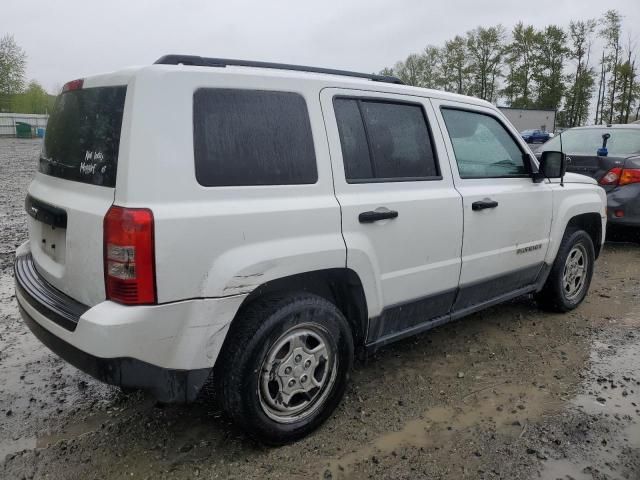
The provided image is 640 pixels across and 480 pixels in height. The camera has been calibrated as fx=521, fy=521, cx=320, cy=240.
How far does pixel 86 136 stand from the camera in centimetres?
248

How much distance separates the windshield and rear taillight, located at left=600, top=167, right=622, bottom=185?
0.51 m

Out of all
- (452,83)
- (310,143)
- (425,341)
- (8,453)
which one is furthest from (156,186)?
(452,83)

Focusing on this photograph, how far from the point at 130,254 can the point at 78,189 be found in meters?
0.57

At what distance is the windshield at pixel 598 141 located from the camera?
23.4ft

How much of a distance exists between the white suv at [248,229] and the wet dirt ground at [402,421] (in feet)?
0.96

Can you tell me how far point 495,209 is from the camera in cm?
358

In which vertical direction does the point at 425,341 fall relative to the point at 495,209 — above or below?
below

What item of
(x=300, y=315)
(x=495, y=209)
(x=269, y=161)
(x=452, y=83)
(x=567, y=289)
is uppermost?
(x=452, y=83)

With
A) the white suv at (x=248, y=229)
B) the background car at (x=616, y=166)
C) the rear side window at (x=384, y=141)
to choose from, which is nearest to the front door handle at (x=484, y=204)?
the white suv at (x=248, y=229)

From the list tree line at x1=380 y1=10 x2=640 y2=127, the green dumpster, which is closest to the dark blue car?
tree line at x1=380 y1=10 x2=640 y2=127

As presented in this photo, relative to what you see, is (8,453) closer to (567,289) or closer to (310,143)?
(310,143)

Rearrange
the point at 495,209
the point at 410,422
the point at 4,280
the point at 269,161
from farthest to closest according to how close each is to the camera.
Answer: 1. the point at 4,280
2. the point at 495,209
3. the point at 410,422
4. the point at 269,161

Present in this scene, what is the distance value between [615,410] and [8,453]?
339cm

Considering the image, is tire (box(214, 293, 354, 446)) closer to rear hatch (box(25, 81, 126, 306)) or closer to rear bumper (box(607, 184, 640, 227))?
rear hatch (box(25, 81, 126, 306))
